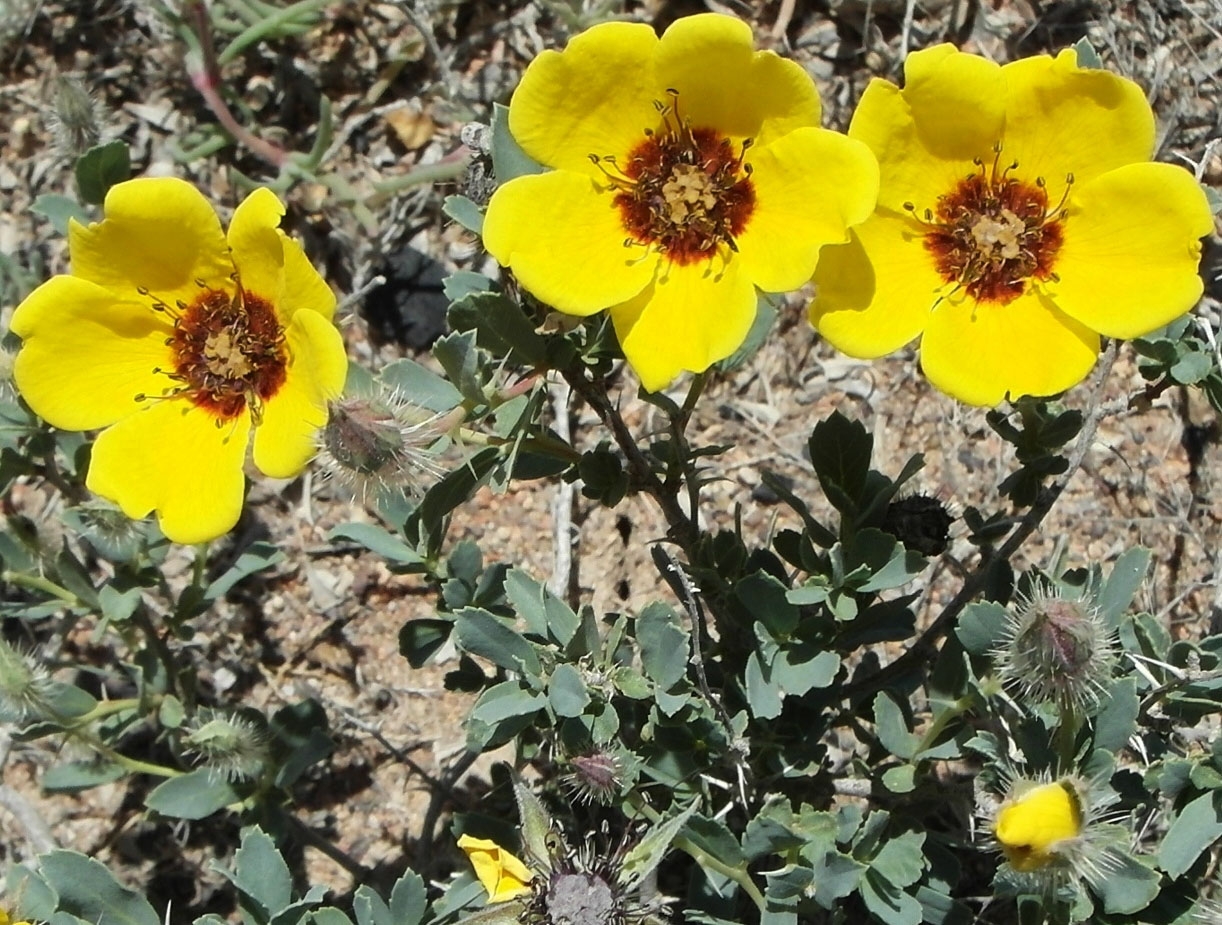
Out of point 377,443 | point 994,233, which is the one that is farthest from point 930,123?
point 377,443

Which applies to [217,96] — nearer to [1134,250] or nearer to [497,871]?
[497,871]

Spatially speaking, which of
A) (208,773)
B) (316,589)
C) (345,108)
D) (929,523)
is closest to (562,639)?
(929,523)

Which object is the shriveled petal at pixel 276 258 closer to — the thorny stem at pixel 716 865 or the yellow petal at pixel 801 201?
the yellow petal at pixel 801 201

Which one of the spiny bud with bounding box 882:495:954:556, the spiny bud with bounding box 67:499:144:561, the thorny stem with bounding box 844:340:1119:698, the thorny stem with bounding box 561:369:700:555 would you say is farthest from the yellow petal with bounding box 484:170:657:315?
the spiny bud with bounding box 67:499:144:561

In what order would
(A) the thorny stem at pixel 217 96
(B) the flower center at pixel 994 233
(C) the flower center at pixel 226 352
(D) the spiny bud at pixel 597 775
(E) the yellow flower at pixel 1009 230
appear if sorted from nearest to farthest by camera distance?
1. (E) the yellow flower at pixel 1009 230
2. (D) the spiny bud at pixel 597 775
3. (B) the flower center at pixel 994 233
4. (C) the flower center at pixel 226 352
5. (A) the thorny stem at pixel 217 96

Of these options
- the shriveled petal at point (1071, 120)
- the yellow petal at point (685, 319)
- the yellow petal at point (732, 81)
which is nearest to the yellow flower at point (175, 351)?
the yellow petal at point (685, 319)

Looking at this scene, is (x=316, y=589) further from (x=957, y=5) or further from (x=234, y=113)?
(x=957, y=5)

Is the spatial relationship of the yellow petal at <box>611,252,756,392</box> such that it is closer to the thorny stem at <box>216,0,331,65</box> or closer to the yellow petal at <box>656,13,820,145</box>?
the yellow petal at <box>656,13,820,145</box>
